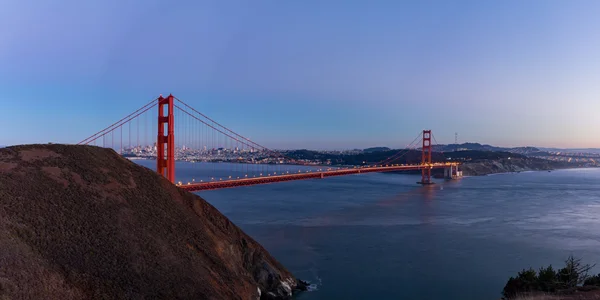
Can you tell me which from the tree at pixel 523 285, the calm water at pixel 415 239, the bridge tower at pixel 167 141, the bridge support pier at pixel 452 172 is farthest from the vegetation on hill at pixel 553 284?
the bridge support pier at pixel 452 172

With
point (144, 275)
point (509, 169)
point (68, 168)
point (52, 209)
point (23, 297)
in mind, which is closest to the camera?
point (23, 297)

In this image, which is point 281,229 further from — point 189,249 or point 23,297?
point 23,297

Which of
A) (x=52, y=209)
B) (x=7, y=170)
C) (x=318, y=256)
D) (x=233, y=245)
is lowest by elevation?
(x=318, y=256)

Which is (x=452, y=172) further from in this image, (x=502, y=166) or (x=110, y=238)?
(x=110, y=238)

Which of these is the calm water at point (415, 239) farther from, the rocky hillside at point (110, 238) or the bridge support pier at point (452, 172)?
the bridge support pier at point (452, 172)

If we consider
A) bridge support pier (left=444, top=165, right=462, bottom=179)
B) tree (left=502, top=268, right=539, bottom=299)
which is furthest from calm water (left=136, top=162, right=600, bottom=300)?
bridge support pier (left=444, top=165, right=462, bottom=179)

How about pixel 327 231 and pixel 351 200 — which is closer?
pixel 327 231

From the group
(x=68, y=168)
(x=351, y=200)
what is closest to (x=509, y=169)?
(x=351, y=200)
